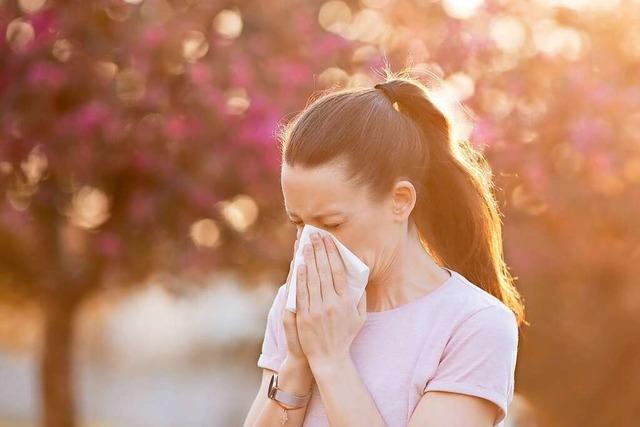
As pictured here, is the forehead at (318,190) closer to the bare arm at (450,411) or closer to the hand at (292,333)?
the hand at (292,333)

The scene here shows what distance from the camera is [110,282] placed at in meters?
7.64

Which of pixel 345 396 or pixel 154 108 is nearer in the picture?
pixel 345 396

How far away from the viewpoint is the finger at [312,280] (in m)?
2.72

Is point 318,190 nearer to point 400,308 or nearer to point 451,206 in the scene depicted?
point 400,308

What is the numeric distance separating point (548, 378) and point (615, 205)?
1520 millimetres

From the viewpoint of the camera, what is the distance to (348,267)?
2.72 meters

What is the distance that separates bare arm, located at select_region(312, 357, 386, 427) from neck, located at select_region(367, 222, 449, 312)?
0.66ft

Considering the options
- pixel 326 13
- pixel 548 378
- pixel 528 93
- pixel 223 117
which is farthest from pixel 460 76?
pixel 548 378

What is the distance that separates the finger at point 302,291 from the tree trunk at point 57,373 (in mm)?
5440

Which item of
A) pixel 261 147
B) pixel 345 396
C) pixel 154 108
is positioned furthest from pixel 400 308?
pixel 154 108

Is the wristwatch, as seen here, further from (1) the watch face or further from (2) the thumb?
(2) the thumb

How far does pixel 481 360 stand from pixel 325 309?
0.36 metres

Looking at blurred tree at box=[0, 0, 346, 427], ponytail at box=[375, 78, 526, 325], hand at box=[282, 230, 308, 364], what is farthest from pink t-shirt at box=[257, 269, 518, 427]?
blurred tree at box=[0, 0, 346, 427]

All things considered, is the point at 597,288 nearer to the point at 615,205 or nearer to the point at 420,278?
the point at 615,205
